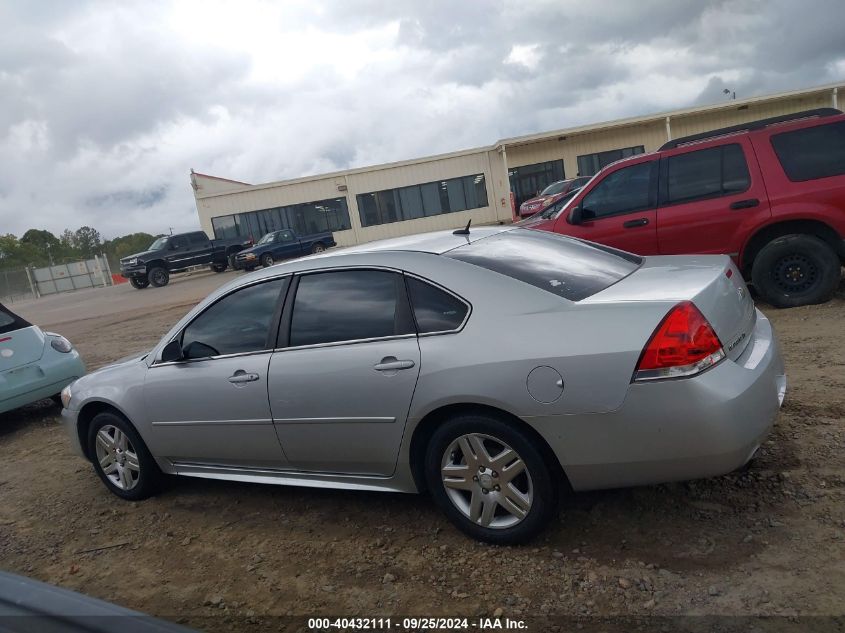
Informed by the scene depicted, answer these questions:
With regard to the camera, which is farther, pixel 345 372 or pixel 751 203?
pixel 751 203

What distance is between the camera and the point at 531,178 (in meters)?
36.7

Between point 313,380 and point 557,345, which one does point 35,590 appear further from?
point 557,345

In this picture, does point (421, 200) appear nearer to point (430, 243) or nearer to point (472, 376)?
point (430, 243)

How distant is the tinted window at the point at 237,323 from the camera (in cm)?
384

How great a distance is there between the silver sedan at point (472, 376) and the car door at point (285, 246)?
22.3m

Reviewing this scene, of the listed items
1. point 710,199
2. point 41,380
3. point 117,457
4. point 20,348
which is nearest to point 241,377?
point 117,457

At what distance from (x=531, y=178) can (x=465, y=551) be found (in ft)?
115

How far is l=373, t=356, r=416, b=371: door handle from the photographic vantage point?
125 inches

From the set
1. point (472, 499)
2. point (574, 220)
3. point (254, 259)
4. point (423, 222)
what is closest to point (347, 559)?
point (472, 499)

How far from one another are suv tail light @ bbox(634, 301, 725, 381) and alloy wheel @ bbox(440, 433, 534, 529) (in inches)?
28.3

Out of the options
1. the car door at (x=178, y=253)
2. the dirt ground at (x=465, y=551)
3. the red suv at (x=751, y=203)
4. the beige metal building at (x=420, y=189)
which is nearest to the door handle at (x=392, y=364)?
the dirt ground at (x=465, y=551)

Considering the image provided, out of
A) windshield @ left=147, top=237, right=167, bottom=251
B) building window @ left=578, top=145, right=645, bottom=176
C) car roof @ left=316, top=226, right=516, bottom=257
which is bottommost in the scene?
car roof @ left=316, top=226, right=516, bottom=257

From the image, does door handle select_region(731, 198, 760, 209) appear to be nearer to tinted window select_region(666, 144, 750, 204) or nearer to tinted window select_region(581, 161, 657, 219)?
tinted window select_region(666, 144, 750, 204)

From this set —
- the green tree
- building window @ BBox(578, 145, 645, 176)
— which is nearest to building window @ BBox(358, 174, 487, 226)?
building window @ BBox(578, 145, 645, 176)
